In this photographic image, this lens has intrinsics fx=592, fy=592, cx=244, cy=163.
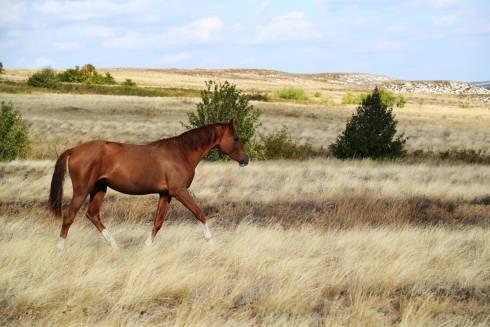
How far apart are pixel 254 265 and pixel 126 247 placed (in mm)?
2315

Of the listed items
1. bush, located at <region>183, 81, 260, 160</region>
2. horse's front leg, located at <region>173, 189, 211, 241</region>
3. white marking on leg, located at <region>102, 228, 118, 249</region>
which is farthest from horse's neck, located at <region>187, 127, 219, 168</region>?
bush, located at <region>183, 81, 260, 160</region>

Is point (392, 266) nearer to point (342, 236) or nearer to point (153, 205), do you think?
point (342, 236)

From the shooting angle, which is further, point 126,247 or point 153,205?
point 153,205

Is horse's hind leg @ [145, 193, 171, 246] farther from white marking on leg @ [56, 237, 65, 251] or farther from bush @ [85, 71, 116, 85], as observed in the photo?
Result: bush @ [85, 71, 116, 85]

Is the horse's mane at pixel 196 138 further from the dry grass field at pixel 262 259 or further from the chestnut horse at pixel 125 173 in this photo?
the dry grass field at pixel 262 259

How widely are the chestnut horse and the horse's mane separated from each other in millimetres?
16

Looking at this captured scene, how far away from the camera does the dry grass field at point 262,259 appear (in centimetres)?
549

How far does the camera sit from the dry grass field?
5492 millimetres

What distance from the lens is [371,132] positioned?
897 inches

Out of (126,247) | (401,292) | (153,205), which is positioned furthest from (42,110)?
(401,292)

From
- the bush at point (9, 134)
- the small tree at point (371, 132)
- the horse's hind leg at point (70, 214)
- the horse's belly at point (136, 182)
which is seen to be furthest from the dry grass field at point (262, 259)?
the small tree at point (371, 132)

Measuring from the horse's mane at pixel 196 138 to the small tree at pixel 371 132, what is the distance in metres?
14.7

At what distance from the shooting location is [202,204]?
43.0ft

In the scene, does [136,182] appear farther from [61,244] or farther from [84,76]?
[84,76]
